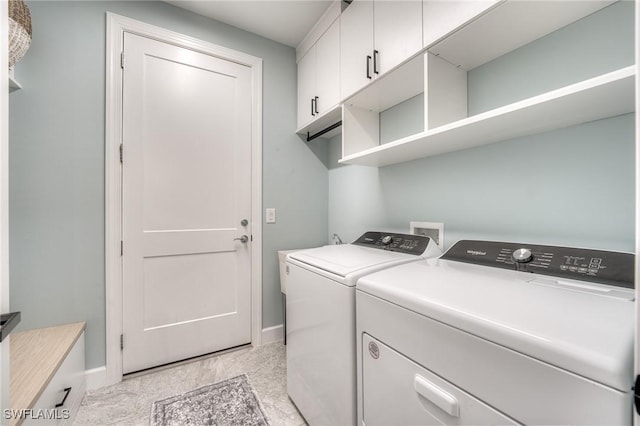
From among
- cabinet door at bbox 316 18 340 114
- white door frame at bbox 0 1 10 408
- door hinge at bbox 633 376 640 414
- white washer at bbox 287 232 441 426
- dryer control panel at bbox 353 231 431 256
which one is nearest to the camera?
door hinge at bbox 633 376 640 414

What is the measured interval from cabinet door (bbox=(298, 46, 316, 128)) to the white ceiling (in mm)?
212

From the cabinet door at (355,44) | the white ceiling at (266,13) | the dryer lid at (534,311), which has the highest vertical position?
the white ceiling at (266,13)

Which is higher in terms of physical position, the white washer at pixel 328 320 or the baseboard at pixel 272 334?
the white washer at pixel 328 320

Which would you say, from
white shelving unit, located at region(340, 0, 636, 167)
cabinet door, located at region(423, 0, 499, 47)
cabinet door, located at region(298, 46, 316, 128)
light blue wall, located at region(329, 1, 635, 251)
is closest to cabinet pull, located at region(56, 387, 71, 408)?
white shelving unit, located at region(340, 0, 636, 167)

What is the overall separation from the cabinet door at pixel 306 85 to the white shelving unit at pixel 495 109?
592mm

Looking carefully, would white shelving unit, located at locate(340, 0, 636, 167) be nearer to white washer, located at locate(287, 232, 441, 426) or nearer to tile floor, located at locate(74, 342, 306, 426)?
white washer, located at locate(287, 232, 441, 426)

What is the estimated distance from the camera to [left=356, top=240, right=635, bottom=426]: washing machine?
1.58 feet

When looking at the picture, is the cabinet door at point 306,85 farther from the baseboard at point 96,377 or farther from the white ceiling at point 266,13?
the baseboard at point 96,377

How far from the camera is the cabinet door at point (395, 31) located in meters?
1.21

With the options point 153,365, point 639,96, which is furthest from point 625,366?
point 153,365

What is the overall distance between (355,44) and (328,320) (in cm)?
159

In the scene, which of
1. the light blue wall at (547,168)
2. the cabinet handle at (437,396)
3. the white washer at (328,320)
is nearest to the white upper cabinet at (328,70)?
the light blue wall at (547,168)

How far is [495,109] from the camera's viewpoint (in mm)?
1094

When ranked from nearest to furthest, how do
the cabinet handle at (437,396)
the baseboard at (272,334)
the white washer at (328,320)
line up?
the cabinet handle at (437,396)
the white washer at (328,320)
the baseboard at (272,334)
